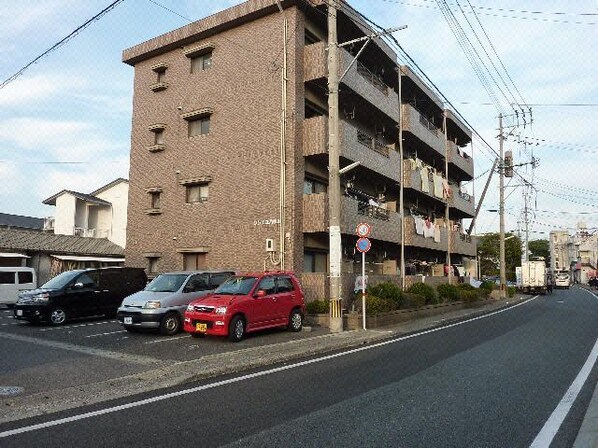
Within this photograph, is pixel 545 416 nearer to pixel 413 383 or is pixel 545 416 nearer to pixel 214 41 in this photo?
pixel 413 383

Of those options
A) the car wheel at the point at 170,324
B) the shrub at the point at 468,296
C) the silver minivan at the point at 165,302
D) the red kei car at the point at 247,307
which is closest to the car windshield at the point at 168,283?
the silver minivan at the point at 165,302

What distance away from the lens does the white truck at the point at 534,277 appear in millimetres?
45031

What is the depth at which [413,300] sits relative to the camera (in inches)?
760

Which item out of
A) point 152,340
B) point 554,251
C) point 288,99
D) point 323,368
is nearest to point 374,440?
point 323,368

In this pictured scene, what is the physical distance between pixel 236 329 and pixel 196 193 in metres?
10.9

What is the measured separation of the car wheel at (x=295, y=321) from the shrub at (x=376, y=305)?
2.95 metres

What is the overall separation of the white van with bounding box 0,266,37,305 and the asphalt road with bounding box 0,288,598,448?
737 inches

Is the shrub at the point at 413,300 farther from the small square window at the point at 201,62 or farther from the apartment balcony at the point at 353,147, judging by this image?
the small square window at the point at 201,62

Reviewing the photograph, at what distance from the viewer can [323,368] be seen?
8867 mm

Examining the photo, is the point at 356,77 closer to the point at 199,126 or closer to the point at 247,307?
the point at 199,126

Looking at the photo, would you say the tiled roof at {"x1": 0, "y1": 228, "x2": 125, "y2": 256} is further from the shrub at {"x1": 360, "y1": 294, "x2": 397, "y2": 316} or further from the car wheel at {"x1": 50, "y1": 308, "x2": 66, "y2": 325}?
the shrub at {"x1": 360, "y1": 294, "x2": 397, "y2": 316}

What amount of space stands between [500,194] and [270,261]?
85.3 feet

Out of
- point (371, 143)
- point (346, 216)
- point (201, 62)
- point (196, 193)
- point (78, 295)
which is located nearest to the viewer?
point (78, 295)

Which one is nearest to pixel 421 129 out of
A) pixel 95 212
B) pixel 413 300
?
pixel 413 300
